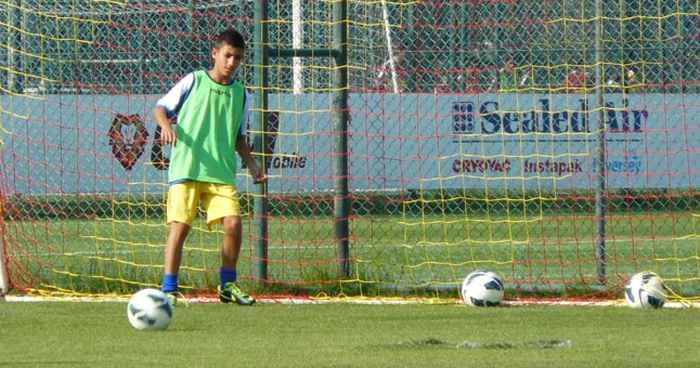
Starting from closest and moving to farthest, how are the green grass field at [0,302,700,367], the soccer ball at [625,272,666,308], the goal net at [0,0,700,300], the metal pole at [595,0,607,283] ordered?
the green grass field at [0,302,700,367], the soccer ball at [625,272,666,308], the metal pole at [595,0,607,283], the goal net at [0,0,700,300]

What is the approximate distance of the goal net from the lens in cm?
A: 1082

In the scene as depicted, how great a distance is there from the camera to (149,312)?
8.09 m

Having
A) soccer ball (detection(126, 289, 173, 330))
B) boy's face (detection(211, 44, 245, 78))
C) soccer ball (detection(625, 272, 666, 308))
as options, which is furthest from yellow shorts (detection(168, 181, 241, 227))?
soccer ball (detection(625, 272, 666, 308))

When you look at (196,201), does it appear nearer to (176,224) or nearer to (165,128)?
(176,224)

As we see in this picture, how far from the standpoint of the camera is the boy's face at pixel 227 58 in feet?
30.4

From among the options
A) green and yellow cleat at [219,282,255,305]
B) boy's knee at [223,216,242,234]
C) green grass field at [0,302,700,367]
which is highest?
boy's knee at [223,216,242,234]

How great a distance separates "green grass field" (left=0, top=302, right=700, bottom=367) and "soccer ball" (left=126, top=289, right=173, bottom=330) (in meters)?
0.08

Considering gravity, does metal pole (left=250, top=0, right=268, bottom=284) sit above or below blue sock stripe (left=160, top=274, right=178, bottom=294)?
above

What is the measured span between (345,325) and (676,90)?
6.21m

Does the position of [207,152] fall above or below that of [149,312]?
above

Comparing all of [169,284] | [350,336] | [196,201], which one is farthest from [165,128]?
[350,336]

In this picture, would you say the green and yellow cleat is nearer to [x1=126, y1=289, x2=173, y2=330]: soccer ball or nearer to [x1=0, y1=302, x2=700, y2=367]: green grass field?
[x1=0, y1=302, x2=700, y2=367]: green grass field

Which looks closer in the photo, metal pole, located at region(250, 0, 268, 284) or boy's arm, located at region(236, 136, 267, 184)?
boy's arm, located at region(236, 136, 267, 184)

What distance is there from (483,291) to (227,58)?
2219mm
